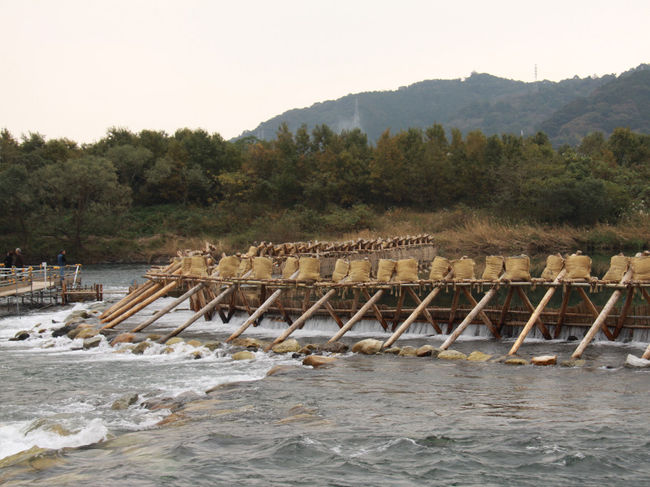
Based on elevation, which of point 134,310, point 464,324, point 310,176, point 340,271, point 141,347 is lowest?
point 141,347

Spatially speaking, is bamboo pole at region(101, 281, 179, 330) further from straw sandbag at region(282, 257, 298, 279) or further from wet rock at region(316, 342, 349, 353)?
wet rock at region(316, 342, 349, 353)


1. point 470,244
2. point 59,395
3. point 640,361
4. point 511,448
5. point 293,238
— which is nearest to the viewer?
point 511,448

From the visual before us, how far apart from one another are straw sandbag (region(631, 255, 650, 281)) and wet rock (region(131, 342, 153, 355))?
12.8 m

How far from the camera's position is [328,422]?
11.5 m

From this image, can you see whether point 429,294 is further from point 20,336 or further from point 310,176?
point 310,176

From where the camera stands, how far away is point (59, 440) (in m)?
10.7

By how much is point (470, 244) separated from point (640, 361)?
38.2 m

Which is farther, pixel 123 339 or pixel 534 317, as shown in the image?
pixel 123 339

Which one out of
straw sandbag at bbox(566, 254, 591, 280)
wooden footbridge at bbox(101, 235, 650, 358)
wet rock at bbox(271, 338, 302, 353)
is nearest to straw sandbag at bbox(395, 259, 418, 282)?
wooden footbridge at bbox(101, 235, 650, 358)

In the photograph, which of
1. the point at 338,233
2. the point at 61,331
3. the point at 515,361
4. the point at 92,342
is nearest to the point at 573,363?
the point at 515,361

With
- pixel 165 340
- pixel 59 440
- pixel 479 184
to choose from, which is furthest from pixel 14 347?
pixel 479 184

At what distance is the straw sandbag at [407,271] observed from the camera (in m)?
20.3

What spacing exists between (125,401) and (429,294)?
33.3 ft

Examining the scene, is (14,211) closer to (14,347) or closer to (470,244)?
(470,244)
